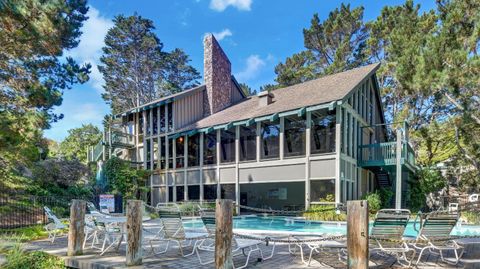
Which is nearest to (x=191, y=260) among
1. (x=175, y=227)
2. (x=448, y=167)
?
(x=175, y=227)

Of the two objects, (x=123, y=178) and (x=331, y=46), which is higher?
(x=331, y=46)

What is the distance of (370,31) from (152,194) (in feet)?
67.1

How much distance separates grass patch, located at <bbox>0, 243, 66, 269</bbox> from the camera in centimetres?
620

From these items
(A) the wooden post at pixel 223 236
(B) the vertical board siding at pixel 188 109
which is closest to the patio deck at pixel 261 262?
(A) the wooden post at pixel 223 236

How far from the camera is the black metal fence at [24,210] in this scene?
11945mm

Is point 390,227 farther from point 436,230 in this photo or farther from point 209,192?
point 209,192

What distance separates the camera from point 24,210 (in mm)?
12898

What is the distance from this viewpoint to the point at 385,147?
15367mm

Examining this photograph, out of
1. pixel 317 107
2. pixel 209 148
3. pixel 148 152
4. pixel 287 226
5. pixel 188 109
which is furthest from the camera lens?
pixel 148 152

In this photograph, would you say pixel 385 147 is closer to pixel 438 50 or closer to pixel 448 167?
pixel 438 50

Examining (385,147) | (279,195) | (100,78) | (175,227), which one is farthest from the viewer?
(100,78)

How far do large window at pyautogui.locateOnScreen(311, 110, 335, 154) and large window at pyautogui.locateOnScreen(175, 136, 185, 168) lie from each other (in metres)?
8.28

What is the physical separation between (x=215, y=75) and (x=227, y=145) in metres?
5.76

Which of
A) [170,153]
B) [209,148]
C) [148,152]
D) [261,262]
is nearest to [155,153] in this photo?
[148,152]
